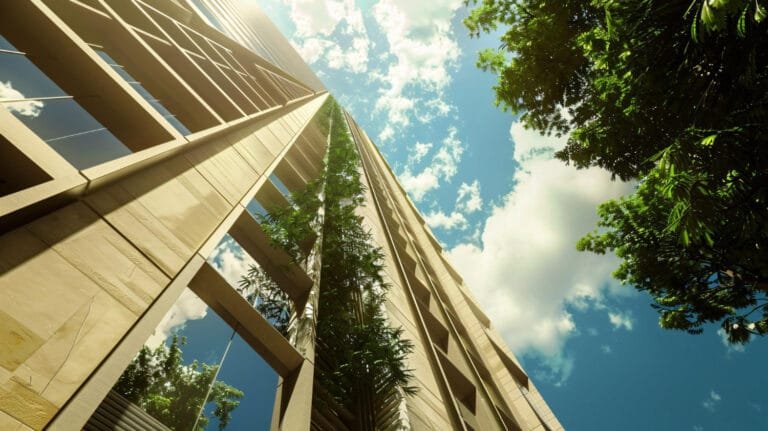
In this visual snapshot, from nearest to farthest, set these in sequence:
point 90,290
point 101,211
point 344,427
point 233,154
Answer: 1. point 90,290
2. point 101,211
3. point 344,427
4. point 233,154

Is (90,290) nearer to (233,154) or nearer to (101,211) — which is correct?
(101,211)

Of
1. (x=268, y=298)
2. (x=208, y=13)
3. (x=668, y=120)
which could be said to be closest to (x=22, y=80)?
(x=268, y=298)

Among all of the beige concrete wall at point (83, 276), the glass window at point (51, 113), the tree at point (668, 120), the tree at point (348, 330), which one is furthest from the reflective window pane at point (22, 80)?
the tree at point (668, 120)

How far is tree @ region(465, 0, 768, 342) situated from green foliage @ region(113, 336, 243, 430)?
664cm

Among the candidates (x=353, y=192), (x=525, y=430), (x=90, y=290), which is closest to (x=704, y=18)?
(x=90, y=290)

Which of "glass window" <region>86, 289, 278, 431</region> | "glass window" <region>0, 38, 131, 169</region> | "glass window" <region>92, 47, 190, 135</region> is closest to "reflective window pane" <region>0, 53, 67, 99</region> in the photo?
"glass window" <region>0, 38, 131, 169</region>

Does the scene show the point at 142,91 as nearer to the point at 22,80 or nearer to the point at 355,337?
the point at 22,80

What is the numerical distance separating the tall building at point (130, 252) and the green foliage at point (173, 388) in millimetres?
15

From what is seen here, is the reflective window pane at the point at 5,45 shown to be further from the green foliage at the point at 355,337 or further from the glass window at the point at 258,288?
the green foliage at the point at 355,337

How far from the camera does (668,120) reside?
873 cm

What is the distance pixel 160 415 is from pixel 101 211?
2022mm

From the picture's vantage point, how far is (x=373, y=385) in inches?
243

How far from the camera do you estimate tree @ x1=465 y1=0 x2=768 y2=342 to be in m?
5.71

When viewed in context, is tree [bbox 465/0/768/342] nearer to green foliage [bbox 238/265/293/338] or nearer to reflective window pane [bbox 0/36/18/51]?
green foliage [bbox 238/265/293/338]
